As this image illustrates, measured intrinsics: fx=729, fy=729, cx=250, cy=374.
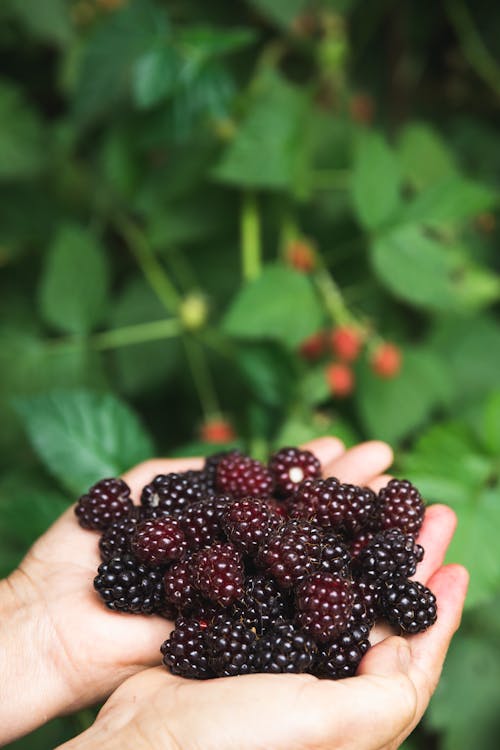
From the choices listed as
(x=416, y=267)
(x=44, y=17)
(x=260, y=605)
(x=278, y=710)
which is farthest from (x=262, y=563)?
(x=44, y=17)

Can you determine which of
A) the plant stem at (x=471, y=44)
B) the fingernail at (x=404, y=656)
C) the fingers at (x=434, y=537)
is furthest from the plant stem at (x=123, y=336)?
the plant stem at (x=471, y=44)

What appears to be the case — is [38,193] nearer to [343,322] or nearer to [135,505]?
[343,322]

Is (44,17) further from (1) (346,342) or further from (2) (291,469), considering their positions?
(2) (291,469)

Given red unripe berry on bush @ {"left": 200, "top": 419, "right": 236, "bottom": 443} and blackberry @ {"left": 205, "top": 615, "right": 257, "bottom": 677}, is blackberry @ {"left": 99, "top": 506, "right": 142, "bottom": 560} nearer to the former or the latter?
blackberry @ {"left": 205, "top": 615, "right": 257, "bottom": 677}

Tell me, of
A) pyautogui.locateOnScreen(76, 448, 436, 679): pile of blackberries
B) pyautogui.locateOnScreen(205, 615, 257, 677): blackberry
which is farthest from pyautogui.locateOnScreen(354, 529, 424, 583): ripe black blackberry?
pyautogui.locateOnScreen(205, 615, 257, 677): blackberry

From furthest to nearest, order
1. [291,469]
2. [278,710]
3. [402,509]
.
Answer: [291,469], [402,509], [278,710]

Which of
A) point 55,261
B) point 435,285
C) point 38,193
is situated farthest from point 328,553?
point 38,193
